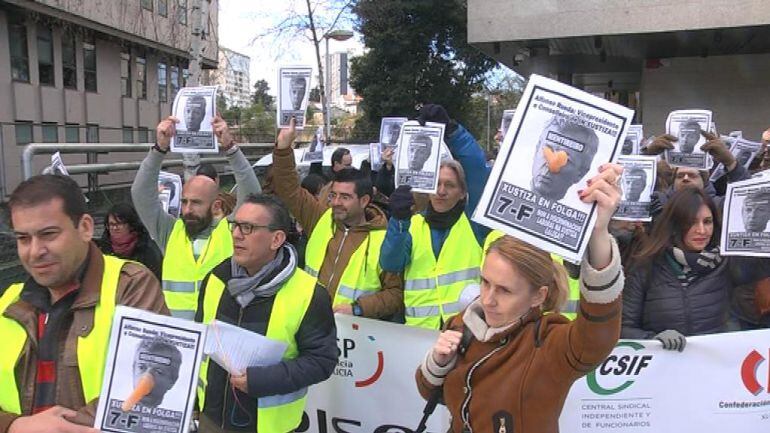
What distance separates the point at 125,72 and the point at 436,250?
22.6 meters

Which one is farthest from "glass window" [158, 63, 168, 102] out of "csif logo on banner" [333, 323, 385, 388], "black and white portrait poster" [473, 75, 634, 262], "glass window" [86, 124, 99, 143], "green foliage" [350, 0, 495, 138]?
"black and white portrait poster" [473, 75, 634, 262]

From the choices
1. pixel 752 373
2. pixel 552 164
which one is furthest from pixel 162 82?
pixel 552 164

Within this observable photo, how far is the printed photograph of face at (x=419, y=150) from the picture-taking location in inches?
179

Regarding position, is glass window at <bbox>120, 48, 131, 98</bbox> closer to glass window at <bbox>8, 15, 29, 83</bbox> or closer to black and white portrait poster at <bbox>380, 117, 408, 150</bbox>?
glass window at <bbox>8, 15, 29, 83</bbox>

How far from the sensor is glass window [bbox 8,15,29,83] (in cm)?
1745

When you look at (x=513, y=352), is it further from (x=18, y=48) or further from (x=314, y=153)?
(x=18, y=48)

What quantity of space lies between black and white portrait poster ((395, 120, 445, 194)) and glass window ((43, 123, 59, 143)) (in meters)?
16.5

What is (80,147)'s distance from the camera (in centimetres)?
590

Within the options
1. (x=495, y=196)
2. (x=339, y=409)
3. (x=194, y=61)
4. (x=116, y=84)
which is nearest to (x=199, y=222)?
(x=339, y=409)

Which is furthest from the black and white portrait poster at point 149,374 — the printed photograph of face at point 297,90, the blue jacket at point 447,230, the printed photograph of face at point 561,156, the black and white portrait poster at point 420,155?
the printed photograph of face at point 297,90

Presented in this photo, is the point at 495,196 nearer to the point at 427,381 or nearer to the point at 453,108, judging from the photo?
the point at 427,381

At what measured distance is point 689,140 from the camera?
606 cm

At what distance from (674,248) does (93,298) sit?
2779 millimetres

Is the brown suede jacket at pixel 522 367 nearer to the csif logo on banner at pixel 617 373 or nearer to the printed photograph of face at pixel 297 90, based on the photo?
the csif logo on banner at pixel 617 373
